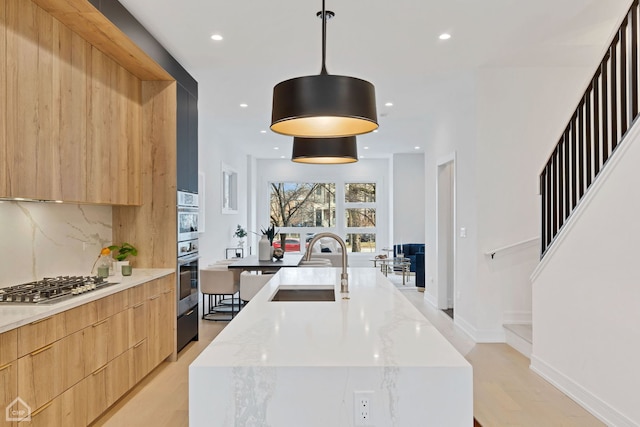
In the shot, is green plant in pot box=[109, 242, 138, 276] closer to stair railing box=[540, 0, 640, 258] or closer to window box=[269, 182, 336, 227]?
stair railing box=[540, 0, 640, 258]

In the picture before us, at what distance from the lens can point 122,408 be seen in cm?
312

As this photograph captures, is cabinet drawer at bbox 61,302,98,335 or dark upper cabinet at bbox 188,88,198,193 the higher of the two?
dark upper cabinet at bbox 188,88,198,193

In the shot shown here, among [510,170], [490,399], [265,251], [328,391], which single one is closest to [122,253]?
[265,251]

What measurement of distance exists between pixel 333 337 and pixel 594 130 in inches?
105

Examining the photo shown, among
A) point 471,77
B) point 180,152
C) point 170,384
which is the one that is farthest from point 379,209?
point 170,384

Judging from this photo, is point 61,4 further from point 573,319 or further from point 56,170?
point 573,319

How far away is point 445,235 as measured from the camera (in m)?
6.47

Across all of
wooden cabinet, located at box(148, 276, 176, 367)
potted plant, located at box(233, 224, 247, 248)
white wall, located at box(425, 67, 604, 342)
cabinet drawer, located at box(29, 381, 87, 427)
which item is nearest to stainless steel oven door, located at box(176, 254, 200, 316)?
wooden cabinet, located at box(148, 276, 176, 367)

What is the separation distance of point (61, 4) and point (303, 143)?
67.3 inches

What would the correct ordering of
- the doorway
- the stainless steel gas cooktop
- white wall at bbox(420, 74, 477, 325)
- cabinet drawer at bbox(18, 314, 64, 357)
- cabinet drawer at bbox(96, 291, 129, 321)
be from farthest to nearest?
the doorway
white wall at bbox(420, 74, 477, 325)
cabinet drawer at bbox(96, 291, 129, 321)
the stainless steel gas cooktop
cabinet drawer at bbox(18, 314, 64, 357)

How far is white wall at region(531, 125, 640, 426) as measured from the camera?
257 cm

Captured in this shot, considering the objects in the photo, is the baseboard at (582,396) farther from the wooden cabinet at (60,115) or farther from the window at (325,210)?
the window at (325,210)

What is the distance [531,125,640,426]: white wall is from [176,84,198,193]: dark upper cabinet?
3.42 meters

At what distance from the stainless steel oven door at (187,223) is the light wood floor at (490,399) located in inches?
46.5
